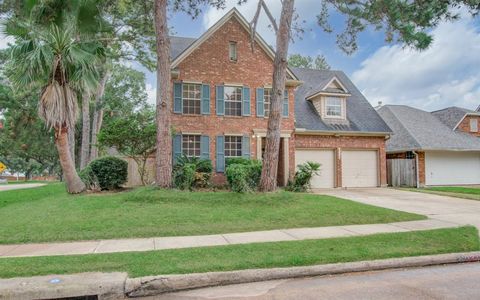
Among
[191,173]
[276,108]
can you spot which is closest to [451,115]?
[276,108]

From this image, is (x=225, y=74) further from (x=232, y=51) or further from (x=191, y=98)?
(x=191, y=98)

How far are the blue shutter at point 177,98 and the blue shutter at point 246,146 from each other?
11.2ft

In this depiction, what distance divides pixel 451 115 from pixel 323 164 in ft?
43.8

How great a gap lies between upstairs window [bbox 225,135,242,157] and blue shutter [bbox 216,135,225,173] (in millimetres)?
298

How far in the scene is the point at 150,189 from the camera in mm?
11219

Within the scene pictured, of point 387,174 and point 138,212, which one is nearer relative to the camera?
point 138,212

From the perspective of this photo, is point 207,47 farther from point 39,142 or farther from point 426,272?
point 39,142

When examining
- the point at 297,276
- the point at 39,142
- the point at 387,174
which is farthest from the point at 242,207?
the point at 39,142

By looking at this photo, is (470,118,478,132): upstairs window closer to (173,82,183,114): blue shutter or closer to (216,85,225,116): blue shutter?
(216,85,225,116): blue shutter

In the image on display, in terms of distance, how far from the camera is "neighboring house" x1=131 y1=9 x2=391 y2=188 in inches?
612

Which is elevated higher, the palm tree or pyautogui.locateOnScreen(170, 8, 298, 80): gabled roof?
pyautogui.locateOnScreen(170, 8, 298, 80): gabled roof

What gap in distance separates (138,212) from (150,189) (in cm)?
242

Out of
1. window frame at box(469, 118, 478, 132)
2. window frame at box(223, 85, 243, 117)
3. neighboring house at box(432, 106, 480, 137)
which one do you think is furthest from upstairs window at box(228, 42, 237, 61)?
window frame at box(469, 118, 478, 132)

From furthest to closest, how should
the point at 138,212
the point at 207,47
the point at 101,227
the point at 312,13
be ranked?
the point at 207,47 < the point at 312,13 < the point at 138,212 < the point at 101,227
